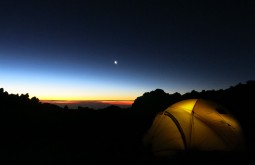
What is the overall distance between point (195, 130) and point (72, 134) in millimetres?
10206

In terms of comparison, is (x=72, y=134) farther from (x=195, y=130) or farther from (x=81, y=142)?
(x=195, y=130)

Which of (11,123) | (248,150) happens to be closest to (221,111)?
(248,150)

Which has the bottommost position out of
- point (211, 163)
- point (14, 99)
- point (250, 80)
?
point (211, 163)

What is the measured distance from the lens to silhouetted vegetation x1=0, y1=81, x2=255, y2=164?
13508mm

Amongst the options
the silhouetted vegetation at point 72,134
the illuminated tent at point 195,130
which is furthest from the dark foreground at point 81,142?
the illuminated tent at point 195,130

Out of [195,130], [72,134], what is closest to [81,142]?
[72,134]

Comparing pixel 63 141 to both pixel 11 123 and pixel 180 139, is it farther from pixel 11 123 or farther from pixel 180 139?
pixel 180 139

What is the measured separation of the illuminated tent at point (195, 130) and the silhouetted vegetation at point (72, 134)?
1.17 metres

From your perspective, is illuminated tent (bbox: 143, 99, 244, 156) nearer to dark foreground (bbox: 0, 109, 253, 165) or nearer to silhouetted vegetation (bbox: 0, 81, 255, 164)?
dark foreground (bbox: 0, 109, 253, 165)

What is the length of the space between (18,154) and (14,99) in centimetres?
1646

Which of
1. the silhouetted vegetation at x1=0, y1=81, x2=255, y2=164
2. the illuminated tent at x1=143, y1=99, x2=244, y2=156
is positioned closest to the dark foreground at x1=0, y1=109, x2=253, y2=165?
the silhouetted vegetation at x1=0, y1=81, x2=255, y2=164

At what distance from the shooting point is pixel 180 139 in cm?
1294

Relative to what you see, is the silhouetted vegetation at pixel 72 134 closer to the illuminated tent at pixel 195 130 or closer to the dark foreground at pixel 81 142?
the dark foreground at pixel 81 142

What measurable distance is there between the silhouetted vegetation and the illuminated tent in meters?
1.17
